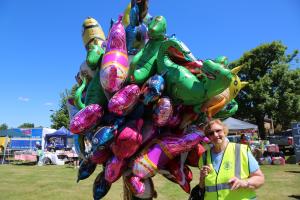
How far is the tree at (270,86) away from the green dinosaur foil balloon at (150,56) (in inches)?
907

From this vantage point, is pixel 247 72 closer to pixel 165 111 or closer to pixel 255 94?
pixel 255 94

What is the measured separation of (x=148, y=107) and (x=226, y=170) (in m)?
0.94


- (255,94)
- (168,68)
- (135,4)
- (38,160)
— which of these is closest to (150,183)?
(168,68)

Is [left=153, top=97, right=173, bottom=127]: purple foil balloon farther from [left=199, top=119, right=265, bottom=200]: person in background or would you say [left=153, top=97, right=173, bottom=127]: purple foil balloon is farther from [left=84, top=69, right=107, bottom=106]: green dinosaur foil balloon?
[left=84, top=69, right=107, bottom=106]: green dinosaur foil balloon

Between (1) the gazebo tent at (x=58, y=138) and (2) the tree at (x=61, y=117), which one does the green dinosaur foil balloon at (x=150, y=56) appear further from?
(2) the tree at (x=61, y=117)

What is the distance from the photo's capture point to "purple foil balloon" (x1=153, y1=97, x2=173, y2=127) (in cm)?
280

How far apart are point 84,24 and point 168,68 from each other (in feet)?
4.71

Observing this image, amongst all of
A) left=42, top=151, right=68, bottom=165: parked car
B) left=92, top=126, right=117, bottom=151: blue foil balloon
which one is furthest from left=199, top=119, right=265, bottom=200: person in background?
left=42, top=151, right=68, bottom=165: parked car

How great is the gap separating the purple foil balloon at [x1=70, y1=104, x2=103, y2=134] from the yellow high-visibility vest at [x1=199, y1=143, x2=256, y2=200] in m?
1.12

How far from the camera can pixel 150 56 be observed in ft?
9.91

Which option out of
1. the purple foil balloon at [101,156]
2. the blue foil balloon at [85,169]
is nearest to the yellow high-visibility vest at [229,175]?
the purple foil balloon at [101,156]

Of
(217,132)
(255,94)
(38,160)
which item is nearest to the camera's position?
(217,132)

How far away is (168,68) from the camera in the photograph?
291 cm

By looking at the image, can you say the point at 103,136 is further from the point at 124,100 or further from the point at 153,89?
the point at 153,89
